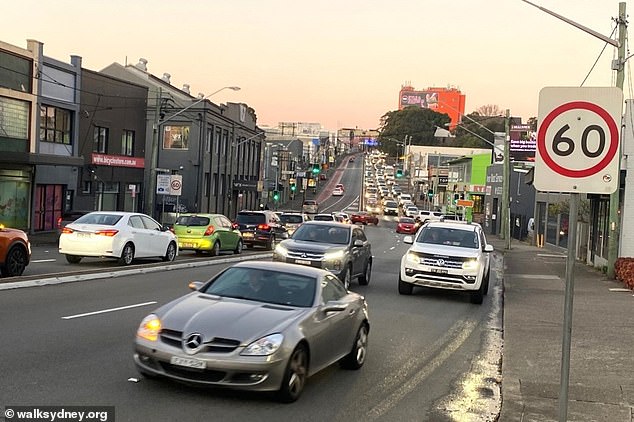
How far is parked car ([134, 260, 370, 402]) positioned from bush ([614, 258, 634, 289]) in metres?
14.4

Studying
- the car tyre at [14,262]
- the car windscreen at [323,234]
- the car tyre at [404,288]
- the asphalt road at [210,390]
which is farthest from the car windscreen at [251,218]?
the asphalt road at [210,390]

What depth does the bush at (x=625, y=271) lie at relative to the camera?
2097 cm

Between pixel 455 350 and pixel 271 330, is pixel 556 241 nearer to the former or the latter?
pixel 455 350

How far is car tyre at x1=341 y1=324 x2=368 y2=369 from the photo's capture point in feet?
30.6

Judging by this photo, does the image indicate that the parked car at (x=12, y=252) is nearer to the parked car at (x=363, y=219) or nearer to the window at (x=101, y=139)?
the window at (x=101, y=139)

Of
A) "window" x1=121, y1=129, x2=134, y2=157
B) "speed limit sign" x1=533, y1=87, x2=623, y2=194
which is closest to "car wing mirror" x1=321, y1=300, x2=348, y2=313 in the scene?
"speed limit sign" x1=533, y1=87, x2=623, y2=194

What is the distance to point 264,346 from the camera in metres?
7.18

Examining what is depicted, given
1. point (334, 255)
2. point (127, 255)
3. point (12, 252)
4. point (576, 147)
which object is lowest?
point (127, 255)

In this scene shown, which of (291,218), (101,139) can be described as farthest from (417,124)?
(291,218)

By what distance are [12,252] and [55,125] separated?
75.3 feet

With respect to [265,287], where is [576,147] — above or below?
above

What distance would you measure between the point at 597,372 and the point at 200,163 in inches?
1860

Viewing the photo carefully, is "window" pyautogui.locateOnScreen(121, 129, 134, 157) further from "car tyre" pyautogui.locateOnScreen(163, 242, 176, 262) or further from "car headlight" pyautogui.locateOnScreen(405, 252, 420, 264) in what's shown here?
"car headlight" pyautogui.locateOnScreen(405, 252, 420, 264)

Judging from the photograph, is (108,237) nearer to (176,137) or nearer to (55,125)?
(55,125)
